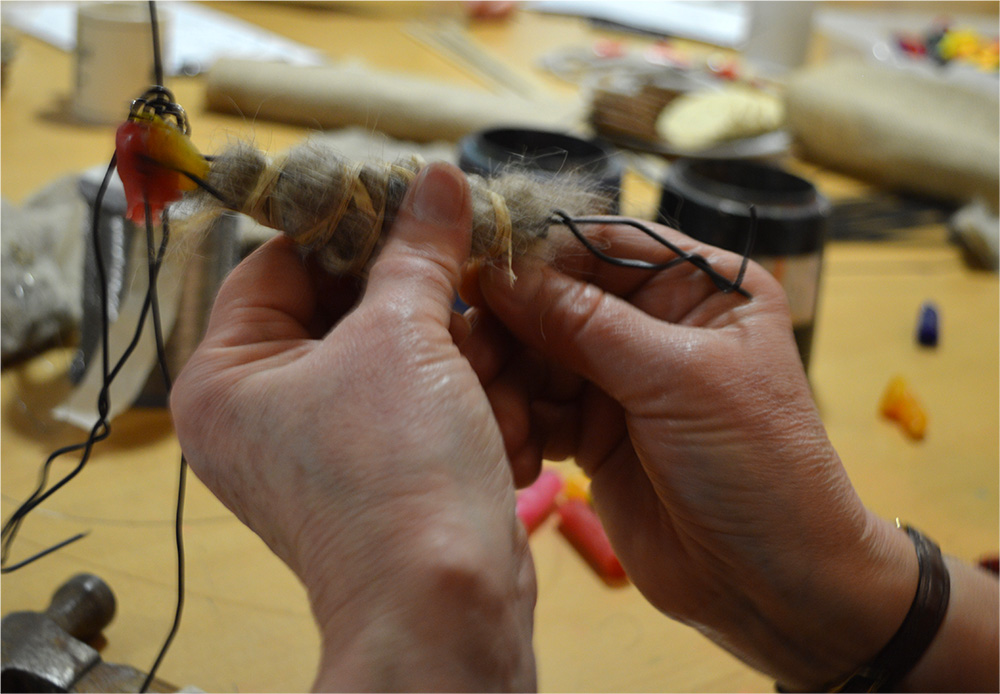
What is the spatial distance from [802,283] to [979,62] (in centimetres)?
131

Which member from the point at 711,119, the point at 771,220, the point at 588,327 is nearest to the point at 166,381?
the point at 588,327

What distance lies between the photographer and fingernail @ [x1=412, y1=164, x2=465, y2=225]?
440mm

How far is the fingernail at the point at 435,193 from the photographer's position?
0.44 metres

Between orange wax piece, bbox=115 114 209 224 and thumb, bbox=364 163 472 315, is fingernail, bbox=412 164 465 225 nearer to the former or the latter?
thumb, bbox=364 163 472 315

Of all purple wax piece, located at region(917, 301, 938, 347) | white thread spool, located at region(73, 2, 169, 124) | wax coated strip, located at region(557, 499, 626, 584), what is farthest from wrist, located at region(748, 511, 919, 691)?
white thread spool, located at region(73, 2, 169, 124)

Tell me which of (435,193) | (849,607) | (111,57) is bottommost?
(849,607)

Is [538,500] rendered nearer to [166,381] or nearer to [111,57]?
[166,381]

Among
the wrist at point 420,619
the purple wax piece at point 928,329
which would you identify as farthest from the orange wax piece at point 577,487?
the purple wax piece at point 928,329

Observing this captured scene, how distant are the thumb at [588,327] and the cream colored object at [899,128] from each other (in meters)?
1.04

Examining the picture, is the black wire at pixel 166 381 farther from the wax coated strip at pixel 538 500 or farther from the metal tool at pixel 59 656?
the wax coated strip at pixel 538 500

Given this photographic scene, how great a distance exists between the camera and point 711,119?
1.34 m

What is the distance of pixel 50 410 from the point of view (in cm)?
73

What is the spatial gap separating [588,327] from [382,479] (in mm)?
201

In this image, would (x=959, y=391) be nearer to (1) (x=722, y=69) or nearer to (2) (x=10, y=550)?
(2) (x=10, y=550)
